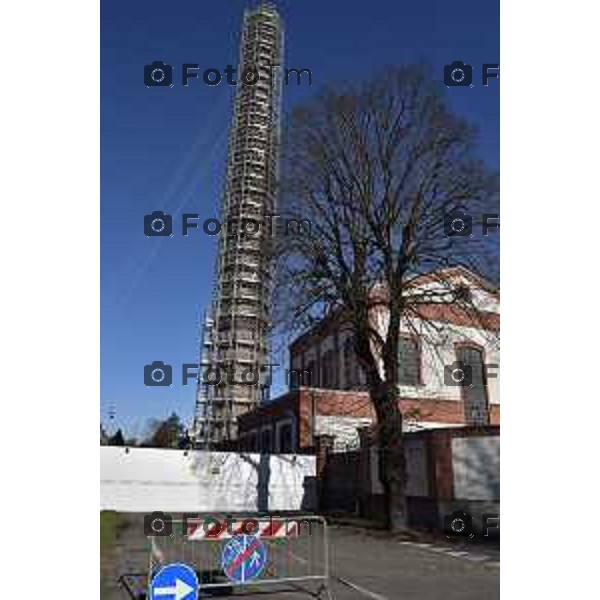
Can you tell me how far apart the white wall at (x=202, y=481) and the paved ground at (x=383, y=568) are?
13.6m

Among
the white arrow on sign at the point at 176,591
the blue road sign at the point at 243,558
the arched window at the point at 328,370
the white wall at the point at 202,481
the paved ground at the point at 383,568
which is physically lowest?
the white wall at the point at 202,481

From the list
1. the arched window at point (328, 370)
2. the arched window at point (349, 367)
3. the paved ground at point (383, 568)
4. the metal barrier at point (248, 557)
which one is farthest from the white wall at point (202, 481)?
the metal barrier at point (248, 557)

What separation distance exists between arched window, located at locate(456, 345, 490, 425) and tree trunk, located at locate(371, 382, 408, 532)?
14974 millimetres

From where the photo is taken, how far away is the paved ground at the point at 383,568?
33.4 feet

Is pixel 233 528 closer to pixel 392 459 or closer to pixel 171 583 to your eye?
pixel 171 583

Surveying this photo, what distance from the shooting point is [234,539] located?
8.88 metres

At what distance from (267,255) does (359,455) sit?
12285 millimetres

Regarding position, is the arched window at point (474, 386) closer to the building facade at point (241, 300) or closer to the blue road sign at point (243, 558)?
the blue road sign at point (243, 558)

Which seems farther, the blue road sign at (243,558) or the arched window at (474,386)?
the arched window at (474,386)

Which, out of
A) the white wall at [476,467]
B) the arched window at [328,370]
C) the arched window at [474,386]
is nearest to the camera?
the white wall at [476,467]

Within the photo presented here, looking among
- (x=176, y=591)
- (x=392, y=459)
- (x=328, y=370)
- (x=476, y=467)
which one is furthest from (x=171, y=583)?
(x=328, y=370)

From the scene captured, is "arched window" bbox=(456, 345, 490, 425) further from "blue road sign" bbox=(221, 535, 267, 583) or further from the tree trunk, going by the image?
"blue road sign" bbox=(221, 535, 267, 583)

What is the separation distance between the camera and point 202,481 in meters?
34.4
